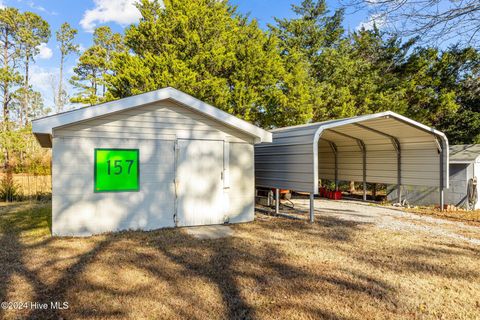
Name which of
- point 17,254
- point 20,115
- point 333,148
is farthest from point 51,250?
point 20,115

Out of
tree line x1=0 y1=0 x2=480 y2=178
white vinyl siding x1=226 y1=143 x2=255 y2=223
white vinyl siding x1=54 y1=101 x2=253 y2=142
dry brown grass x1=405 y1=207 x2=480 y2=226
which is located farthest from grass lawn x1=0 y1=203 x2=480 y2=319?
tree line x1=0 y1=0 x2=480 y2=178

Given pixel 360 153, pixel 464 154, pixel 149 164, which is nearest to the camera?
pixel 149 164

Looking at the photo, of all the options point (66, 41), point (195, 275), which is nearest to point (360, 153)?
point (195, 275)

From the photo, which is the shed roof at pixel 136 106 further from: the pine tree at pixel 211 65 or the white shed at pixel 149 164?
the pine tree at pixel 211 65

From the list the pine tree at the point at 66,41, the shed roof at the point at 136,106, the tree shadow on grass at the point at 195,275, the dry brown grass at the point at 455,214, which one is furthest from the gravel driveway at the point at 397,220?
the pine tree at the point at 66,41

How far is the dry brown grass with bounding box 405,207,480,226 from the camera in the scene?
28.0 ft

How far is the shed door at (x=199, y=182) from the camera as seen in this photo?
7.07 meters

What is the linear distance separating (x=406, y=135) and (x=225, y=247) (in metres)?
7.93

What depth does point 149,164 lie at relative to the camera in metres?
6.77

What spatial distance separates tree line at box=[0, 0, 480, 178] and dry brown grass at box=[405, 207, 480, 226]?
4.01 m

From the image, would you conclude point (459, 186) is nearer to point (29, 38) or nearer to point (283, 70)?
point (283, 70)

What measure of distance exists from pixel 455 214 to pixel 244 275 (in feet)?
27.4

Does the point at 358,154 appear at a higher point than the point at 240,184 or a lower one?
higher

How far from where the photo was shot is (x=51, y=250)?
519 centimetres
